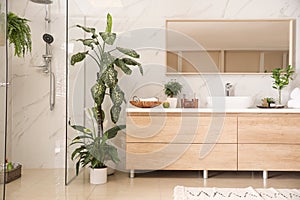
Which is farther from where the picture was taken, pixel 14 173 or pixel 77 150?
pixel 14 173

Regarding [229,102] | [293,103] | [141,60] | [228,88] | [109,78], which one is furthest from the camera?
[141,60]

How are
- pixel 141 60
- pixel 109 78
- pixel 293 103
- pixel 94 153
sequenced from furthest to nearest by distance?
pixel 141 60 < pixel 293 103 < pixel 94 153 < pixel 109 78

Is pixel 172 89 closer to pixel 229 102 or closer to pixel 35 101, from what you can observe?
pixel 229 102

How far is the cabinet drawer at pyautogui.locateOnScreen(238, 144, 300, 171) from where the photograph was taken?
13.5ft

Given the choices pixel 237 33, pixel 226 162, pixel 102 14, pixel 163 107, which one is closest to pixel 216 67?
pixel 237 33

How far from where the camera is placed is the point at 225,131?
4148 mm

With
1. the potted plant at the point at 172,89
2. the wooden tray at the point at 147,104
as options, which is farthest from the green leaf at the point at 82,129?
the potted plant at the point at 172,89

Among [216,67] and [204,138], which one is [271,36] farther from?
[204,138]

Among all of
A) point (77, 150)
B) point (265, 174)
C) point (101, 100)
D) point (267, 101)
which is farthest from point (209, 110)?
point (77, 150)

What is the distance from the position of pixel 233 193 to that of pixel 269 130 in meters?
0.86

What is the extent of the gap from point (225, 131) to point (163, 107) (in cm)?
70

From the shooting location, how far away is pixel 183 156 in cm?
417

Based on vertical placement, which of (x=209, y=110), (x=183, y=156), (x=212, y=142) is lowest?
(x=183, y=156)

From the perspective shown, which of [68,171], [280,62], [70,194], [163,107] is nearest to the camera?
[70,194]
